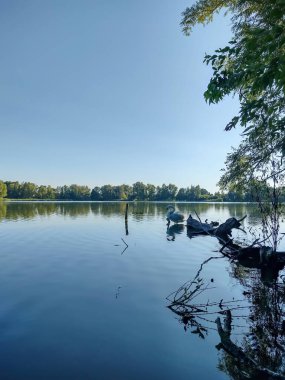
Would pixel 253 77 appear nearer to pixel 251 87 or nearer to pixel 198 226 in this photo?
pixel 251 87

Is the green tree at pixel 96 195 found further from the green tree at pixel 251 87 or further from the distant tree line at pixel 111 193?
the green tree at pixel 251 87

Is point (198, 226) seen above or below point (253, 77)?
below

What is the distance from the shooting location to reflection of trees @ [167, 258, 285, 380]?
237 inches

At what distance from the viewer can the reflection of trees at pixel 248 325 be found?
6.03m

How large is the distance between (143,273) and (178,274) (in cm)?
179

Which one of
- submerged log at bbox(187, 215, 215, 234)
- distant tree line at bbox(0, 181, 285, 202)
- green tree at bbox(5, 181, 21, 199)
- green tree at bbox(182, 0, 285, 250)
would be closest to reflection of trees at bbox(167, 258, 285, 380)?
green tree at bbox(182, 0, 285, 250)

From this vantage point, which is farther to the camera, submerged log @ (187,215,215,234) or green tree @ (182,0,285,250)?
submerged log @ (187,215,215,234)

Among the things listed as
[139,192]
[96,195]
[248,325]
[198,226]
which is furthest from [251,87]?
[96,195]

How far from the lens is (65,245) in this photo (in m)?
22.0

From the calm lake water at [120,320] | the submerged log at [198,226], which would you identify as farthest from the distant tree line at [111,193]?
the calm lake water at [120,320]

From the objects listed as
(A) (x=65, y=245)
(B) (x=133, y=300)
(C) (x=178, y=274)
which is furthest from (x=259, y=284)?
(A) (x=65, y=245)

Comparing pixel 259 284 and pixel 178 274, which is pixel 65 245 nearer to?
pixel 178 274

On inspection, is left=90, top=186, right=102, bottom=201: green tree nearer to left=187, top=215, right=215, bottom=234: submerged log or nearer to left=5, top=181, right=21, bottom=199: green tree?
left=5, top=181, right=21, bottom=199: green tree

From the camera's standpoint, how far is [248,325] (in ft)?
27.2
